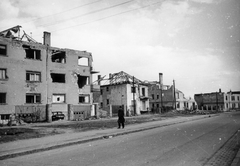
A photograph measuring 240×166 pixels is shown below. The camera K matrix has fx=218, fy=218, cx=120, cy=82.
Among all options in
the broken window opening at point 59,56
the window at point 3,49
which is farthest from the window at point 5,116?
the broken window opening at point 59,56

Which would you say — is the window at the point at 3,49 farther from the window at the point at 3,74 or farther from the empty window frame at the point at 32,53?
the empty window frame at the point at 32,53

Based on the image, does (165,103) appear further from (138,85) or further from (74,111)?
(74,111)

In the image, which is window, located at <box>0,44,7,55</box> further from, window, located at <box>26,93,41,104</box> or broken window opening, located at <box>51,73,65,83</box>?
broken window opening, located at <box>51,73,65,83</box>

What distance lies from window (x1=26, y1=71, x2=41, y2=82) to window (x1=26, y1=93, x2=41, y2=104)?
209 centimetres

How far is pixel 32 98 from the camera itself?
2980 centimetres

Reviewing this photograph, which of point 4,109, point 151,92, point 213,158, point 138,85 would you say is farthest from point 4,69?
point 151,92

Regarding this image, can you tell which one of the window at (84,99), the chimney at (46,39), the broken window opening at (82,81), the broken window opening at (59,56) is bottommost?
the window at (84,99)

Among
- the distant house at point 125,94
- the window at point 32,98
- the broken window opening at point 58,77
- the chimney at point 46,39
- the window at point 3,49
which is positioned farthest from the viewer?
the distant house at point 125,94

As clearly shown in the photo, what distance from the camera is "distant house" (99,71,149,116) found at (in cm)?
4900

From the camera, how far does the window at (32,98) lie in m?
29.4

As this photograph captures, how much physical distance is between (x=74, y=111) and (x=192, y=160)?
93.0 feet

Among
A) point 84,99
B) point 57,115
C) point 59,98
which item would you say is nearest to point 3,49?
point 59,98

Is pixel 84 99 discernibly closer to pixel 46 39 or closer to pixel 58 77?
pixel 58 77

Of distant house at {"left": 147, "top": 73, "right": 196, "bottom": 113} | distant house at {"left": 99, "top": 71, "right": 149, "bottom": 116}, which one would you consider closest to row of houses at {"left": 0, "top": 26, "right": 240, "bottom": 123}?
distant house at {"left": 99, "top": 71, "right": 149, "bottom": 116}
